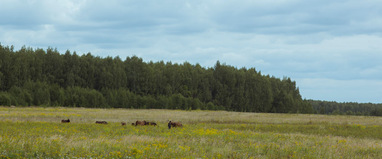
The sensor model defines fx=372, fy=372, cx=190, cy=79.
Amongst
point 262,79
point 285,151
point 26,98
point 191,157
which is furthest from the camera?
point 262,79

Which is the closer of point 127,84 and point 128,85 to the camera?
point 127,84

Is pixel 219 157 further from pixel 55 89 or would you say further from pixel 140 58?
pixel 140 58

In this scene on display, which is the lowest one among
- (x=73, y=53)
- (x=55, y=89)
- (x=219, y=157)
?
(x=219, y=157)

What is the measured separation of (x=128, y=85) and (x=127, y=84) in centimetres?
123

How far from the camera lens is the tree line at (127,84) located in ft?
271

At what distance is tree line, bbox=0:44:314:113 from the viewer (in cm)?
8245

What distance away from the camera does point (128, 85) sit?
105 metres

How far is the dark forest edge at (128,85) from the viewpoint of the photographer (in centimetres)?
8244

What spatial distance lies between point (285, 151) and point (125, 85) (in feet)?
284

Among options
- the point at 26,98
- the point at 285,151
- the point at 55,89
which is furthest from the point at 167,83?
the point at 285,151

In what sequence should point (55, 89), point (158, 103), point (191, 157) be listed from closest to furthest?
point (191, 157), point (55, 89), point (158, 103)

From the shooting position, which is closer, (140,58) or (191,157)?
(191,157)

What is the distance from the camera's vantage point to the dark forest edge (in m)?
82.4

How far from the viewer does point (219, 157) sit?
14.9 metres
